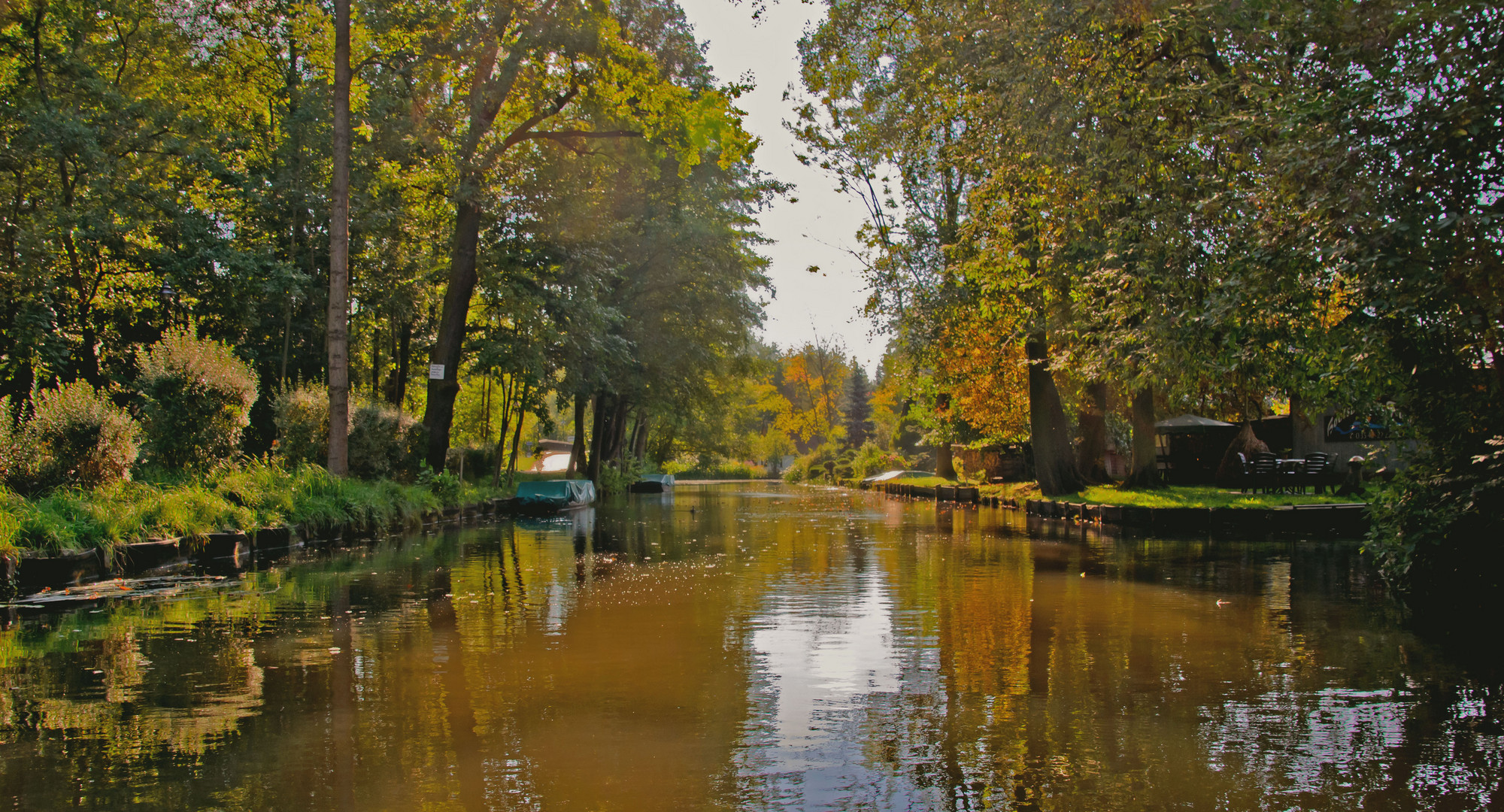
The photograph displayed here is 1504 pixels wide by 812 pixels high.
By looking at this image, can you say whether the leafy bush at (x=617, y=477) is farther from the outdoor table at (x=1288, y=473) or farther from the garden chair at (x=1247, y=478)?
the outdoor table at (x=1288, y=473)

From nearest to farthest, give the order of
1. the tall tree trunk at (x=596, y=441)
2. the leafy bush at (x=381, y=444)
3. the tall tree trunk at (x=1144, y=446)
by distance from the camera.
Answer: the leafy bush at (x=381, y=444), the tall tree trunk at (x=1144, y=446), the tall tree trunk at (x=596, y=441)

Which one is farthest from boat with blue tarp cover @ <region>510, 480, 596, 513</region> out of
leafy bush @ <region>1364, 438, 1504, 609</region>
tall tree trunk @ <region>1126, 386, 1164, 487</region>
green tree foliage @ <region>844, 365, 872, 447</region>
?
green tree foliage @ <region>844, 365, 872, 447</region>

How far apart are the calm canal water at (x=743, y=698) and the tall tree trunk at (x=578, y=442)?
26444 mm

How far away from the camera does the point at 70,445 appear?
40.1 ft

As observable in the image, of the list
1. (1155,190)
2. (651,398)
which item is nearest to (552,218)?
(651,398)

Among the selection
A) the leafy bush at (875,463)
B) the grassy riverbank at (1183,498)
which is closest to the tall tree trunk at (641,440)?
the leafy bush at (875,463)

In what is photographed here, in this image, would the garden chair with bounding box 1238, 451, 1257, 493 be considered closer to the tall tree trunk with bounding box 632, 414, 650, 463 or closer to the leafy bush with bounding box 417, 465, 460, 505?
the leafy bush with bounding box 417, 465, 460, 505

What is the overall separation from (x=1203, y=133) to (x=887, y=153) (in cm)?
1172

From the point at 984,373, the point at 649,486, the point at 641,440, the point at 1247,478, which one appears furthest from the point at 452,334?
the point at 641,440

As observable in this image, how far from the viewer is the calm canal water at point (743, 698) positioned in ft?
13.1

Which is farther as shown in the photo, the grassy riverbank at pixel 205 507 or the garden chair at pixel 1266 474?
the garden chair at pixel 1266 474

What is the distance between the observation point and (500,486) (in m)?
29.9

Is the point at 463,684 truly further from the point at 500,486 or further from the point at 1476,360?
the point at 500,486

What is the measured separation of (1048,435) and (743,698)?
22.5m
